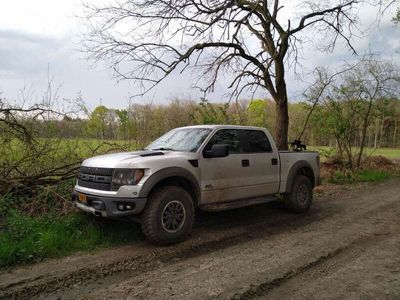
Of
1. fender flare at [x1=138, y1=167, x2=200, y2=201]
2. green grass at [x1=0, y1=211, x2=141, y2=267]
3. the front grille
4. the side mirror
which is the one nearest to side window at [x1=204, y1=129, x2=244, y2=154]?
the side mirror

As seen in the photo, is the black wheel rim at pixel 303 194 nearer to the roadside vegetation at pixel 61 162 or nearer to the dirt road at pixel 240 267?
the dirt road at pixel 240 267

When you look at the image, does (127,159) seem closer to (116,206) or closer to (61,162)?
→ (116,206)

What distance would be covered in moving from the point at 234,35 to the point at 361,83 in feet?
23.0

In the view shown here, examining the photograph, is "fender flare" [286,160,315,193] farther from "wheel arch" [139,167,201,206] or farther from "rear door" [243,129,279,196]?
"wheel arch" [139,167,201,206]

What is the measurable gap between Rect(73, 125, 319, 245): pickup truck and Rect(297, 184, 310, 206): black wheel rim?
19 centimetres

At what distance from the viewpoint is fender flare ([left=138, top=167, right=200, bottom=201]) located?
5.53 meters

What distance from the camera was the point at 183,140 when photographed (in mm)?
6898

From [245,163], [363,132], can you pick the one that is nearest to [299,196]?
[245,163]

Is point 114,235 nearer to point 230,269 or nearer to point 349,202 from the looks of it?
point 230,269

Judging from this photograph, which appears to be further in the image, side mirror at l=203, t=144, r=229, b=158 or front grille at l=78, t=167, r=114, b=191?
side mirror at l=203, t=144, r=229, b=158

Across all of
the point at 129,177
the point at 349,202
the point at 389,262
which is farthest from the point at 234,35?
the point at 389,262

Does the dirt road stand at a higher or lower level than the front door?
lower

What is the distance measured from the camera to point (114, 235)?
609 centimetres

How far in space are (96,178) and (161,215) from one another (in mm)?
1197
